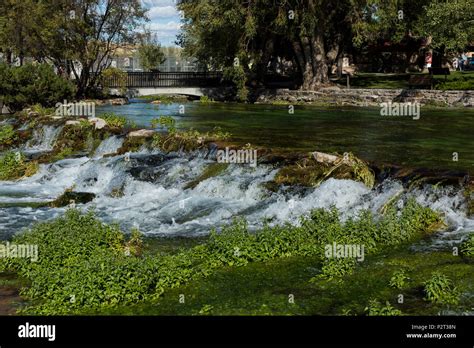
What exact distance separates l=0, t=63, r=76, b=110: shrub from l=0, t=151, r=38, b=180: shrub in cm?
1780

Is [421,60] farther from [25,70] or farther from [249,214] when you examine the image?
[249,214]

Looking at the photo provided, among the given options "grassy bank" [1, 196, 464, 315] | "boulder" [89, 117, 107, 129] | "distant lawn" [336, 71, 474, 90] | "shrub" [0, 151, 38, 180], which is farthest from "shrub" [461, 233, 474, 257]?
"distant lawn" [336, 71, 474, 90]

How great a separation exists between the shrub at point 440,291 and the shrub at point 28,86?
35.0 m

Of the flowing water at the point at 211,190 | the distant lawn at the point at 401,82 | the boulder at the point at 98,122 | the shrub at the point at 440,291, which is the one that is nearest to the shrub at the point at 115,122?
the boulder at the point at 98,122

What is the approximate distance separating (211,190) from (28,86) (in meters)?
25.6

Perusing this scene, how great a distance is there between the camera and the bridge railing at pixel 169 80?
185 ft

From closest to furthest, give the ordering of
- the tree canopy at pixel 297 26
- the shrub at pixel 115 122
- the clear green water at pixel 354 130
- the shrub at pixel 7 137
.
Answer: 1. the clear green water at pixel 354 130
2. the shrub at pixel 115 122
3. the shrub at pixel 7 137
4. the tree canopy at pixel 297 26

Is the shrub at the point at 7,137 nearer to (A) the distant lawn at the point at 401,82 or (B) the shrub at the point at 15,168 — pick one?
(B) the shrub at the point at 15,168

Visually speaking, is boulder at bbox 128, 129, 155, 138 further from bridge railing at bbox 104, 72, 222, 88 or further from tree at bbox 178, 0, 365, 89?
bridge railing at bbox 104, 72, 222, 88

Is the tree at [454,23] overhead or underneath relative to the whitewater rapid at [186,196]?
overhead


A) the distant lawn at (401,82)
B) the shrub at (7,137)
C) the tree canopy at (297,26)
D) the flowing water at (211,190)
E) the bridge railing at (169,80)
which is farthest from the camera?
the bridge railing at (169,80)

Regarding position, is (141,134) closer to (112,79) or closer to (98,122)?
(98,122)

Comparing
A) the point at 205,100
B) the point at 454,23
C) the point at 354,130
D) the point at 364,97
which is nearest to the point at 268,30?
the point at 205,100
